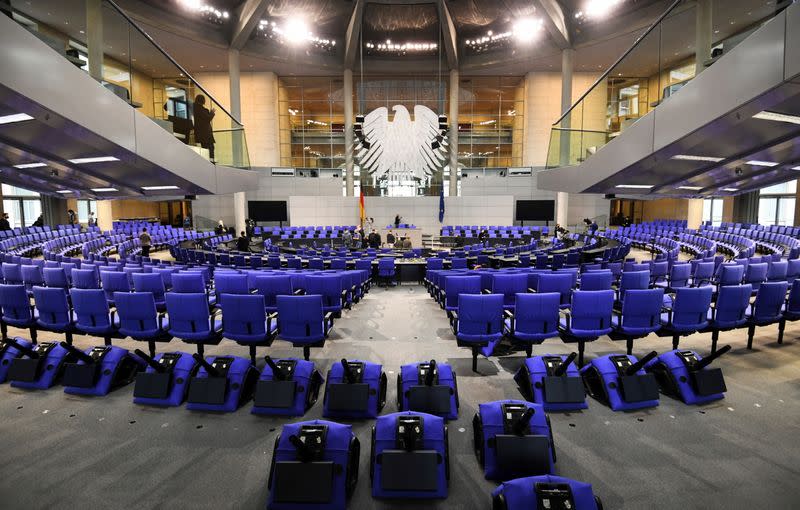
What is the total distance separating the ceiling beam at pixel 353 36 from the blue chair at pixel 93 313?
2241cm

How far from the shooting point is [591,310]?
492 cm

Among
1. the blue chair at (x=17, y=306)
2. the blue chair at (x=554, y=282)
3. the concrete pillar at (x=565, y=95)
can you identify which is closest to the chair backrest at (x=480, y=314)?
the blue chair at (x=554, y=282)

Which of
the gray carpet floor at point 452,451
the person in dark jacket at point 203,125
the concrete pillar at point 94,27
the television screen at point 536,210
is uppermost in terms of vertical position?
the concrete pillar at point 94,27

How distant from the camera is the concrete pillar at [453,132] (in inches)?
1086

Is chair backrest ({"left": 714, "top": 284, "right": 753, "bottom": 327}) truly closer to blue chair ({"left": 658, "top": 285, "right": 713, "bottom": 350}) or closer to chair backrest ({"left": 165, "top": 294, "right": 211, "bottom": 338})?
blue chair ({"left": 658, "top": 285, "right": 713, "bottom": 350})

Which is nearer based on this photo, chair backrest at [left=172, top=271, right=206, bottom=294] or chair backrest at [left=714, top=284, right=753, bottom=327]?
chair backrest at [left=714, top=284, right=753, bottom=327]

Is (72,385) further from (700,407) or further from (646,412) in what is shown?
(700,407)

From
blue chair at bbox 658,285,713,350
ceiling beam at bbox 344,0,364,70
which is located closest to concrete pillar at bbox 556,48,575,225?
ceiling beam at bbox 344,0,364,70

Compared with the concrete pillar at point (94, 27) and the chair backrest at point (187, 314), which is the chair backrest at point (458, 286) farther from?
the concrete pillar at point (94, 27)

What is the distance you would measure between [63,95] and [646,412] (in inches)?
330

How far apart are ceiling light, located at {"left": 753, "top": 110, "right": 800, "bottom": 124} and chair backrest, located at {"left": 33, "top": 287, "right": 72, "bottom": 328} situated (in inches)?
365

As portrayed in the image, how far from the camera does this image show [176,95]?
1059cm

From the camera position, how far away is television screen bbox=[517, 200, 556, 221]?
27.9m

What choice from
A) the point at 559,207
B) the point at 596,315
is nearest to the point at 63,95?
the point at 596,315
